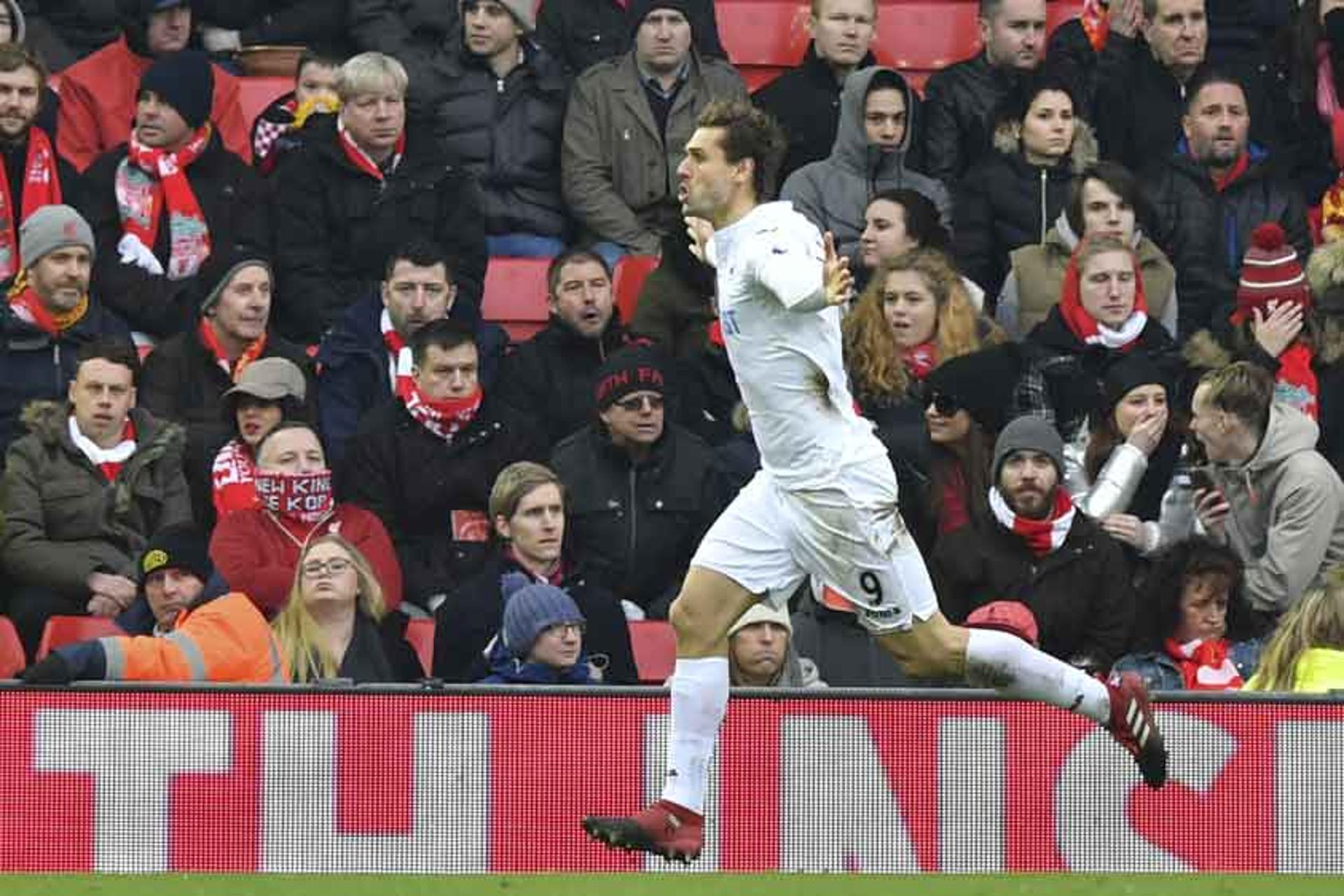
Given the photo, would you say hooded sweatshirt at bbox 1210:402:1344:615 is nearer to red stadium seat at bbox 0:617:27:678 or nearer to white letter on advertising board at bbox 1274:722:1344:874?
white letter on advertising board at bbox 1274:722:1344:874

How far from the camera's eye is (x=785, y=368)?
8.92 m

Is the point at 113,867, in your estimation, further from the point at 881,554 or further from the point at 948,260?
the point at 948,260

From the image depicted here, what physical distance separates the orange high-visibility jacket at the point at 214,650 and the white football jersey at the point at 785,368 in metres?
1.93

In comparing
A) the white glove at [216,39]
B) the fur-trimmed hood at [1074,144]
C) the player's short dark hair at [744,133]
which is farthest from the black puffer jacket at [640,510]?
the white glove at [216,39]

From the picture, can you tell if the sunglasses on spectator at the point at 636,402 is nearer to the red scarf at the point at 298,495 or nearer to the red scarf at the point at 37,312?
the red scarf at the point at 298,495

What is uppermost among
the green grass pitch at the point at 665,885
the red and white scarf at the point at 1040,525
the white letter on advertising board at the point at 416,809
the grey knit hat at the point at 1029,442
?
the grey knit hat at the point at 1029,442

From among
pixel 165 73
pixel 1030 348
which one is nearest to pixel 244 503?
pixel 165 73

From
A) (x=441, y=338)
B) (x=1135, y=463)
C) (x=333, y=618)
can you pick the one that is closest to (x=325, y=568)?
(x=333, y=618)

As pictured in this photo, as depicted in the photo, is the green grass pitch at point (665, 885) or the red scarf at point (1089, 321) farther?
the red scarf at point (1089, 321)

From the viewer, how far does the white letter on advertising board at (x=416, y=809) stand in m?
9.79

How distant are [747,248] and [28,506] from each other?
12.6ft

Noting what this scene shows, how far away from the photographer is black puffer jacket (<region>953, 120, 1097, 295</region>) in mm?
13352

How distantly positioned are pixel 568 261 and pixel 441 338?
2.67 feet

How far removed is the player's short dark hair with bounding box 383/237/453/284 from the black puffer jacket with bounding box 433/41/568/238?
1025 mm
